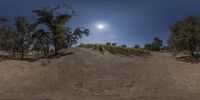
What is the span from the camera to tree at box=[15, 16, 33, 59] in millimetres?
34534

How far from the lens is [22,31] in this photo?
115 feet

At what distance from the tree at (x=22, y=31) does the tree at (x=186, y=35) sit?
19907mm

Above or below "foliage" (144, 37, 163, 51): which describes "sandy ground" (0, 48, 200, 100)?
below

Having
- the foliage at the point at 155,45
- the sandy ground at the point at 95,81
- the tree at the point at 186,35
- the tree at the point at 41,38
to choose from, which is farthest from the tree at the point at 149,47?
the sandy ground at the point at 95,81

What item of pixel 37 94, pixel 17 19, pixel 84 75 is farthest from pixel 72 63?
A: pixel 17 19

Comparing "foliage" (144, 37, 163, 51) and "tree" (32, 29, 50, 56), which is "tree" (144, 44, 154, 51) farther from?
"tree" (32, 29, 50, 56)

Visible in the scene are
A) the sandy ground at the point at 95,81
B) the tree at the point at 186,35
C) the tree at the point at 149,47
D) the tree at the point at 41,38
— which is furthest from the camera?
the tree at the point at 149,47

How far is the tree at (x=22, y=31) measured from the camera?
3453 centimetres

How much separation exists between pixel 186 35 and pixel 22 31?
72.8 feet

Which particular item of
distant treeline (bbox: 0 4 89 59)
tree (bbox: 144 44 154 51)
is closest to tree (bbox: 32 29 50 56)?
distant treeline (bbox: 0 4 89 59)

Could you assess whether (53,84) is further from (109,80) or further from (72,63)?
(72,63)

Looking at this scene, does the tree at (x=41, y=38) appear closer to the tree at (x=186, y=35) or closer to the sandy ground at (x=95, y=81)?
the sandy ground at (x=95, y=81)

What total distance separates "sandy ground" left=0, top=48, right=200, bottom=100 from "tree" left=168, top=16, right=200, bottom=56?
23.7ft

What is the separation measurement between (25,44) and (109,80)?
1901 cm
